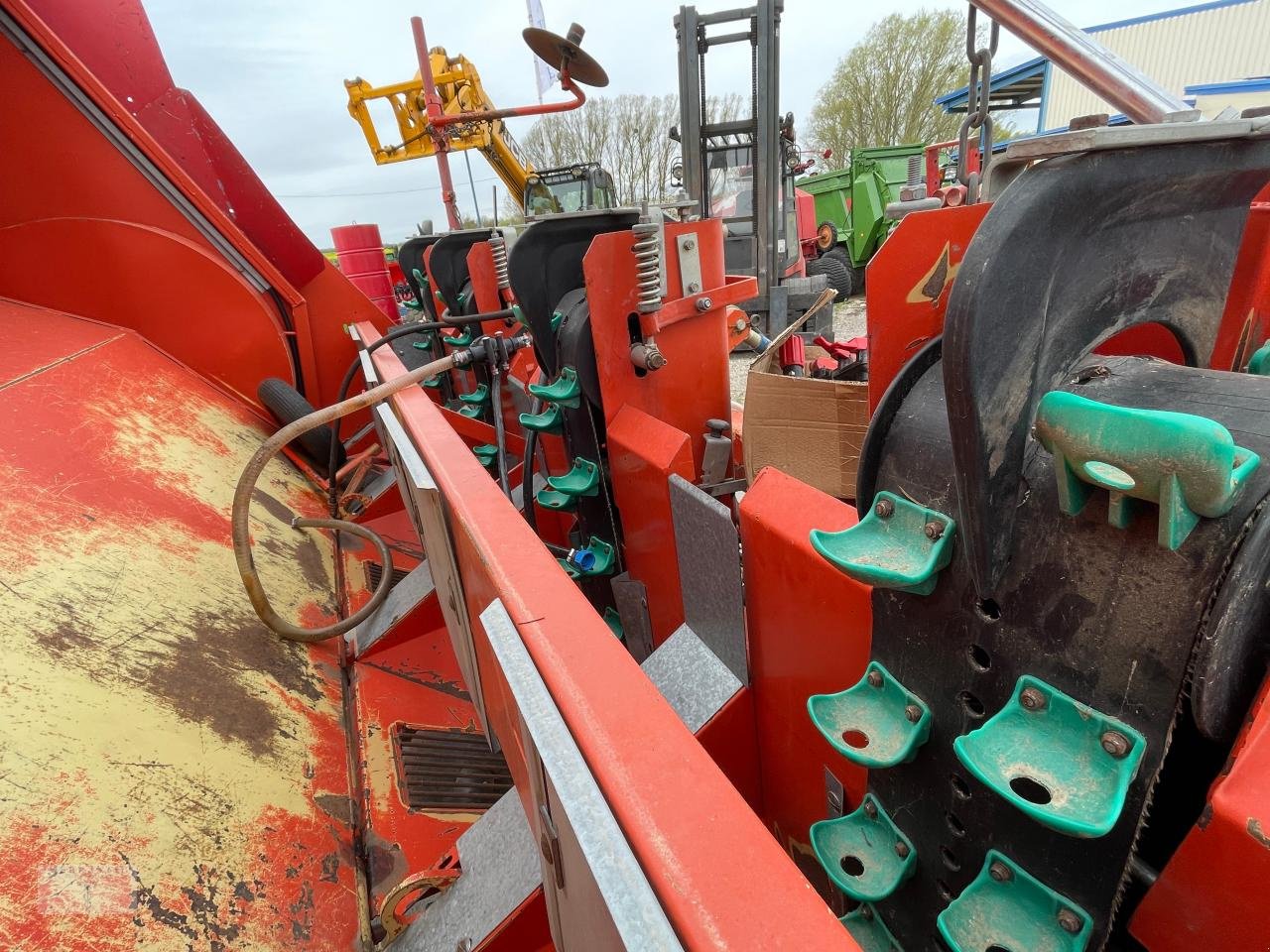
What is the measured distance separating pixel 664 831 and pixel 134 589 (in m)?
1.47

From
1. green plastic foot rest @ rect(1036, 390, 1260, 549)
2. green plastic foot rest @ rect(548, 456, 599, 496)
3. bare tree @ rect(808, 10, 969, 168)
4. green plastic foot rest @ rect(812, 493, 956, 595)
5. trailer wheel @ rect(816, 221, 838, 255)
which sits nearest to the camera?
green plastic foot rest @ rect(1036, 390, 1260, 549)

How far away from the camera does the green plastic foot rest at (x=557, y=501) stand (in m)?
2.30

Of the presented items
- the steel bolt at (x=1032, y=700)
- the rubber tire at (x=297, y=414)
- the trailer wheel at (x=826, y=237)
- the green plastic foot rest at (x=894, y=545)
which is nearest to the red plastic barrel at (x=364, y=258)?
the rubber tire at (x=297, y=414)

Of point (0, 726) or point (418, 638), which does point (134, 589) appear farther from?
point (418, 638)

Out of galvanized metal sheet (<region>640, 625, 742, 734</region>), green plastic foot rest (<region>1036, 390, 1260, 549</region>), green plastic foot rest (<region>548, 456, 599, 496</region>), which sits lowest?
galvanized metal sheet (<region>640, 625, 742, 734</region>)

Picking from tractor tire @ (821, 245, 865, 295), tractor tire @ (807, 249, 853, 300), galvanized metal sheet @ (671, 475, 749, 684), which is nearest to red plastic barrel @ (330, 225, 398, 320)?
galvanized metal sheet @ (671, 475, 749, 684)

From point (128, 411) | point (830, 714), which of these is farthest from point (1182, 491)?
point (128, 411)

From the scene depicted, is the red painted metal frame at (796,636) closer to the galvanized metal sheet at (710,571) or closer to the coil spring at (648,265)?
the galvanized metal sheet at (710,571)

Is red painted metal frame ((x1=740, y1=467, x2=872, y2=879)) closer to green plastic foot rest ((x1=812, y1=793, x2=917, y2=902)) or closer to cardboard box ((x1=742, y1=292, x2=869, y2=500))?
green plastic foot rest ((x1=812, y1=793, x2=917, y2=902))

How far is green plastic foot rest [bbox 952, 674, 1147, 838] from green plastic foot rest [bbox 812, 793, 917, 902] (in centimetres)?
32

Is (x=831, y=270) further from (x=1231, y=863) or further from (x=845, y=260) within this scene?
(x=1231, y=863)

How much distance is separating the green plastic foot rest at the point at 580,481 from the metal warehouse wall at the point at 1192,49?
21229 mm

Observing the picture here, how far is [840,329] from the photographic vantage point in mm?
9867

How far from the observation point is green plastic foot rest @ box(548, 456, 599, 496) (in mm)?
2164
